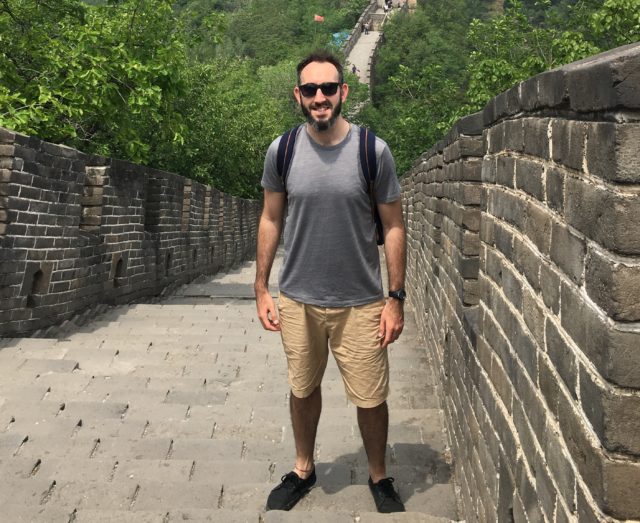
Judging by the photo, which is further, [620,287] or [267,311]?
[267,311]

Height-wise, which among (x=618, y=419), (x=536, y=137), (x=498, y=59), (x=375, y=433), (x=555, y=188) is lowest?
(x=375, y=433)

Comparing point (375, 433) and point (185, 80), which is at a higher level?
point (185, 80)

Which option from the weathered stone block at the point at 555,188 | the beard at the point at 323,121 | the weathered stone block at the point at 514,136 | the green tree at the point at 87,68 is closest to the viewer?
the weathered stone block at the point at 555,188

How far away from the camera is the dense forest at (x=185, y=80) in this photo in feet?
32.6

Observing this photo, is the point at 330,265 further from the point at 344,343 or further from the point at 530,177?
the point at 530,177

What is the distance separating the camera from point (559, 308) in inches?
61.4

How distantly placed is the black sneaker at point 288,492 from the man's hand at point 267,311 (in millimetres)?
617

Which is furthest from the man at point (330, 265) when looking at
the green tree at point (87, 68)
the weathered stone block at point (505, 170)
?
the green tree at point (87, 68)

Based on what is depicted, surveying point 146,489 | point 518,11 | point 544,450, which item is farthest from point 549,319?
point 518,11

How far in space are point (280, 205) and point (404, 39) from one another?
219ft

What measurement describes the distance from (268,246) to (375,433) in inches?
34.1

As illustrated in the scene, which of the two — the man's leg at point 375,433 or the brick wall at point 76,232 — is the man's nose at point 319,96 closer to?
the man's leg at point 375,433

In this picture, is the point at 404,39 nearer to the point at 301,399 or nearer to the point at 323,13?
the point at 323,13

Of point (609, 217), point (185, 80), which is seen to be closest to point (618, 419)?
point (609, 217)
